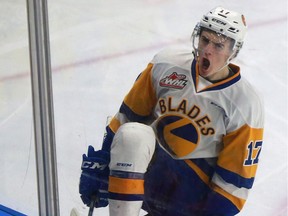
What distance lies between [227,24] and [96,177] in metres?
0.43

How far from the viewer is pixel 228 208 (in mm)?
1118

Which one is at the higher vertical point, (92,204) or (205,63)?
(205,63)

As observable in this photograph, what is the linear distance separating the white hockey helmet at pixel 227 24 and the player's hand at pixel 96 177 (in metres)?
0.35

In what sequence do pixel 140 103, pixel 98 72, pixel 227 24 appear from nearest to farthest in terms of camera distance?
pixel 227 24 → pixel 140 103 → pixel 98 72

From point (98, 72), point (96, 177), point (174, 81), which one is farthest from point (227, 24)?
point (98, 72)

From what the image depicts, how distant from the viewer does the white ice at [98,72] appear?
5.40 feet

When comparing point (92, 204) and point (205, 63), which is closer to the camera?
point (205, 63)

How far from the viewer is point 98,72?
2.19 meters

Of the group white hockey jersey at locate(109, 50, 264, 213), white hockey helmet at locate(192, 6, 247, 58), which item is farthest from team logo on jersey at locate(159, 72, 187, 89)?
white hockey helmet at locate(192, 6, 247, 58)

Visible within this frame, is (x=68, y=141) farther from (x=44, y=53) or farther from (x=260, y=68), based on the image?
(x=260, y=68)

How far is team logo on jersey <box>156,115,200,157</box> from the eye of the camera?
1095 mm

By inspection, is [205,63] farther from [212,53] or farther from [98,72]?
[98,72]

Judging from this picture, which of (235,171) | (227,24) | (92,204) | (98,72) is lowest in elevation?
(98,72)

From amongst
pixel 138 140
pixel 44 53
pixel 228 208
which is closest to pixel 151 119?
pixel 138 140
